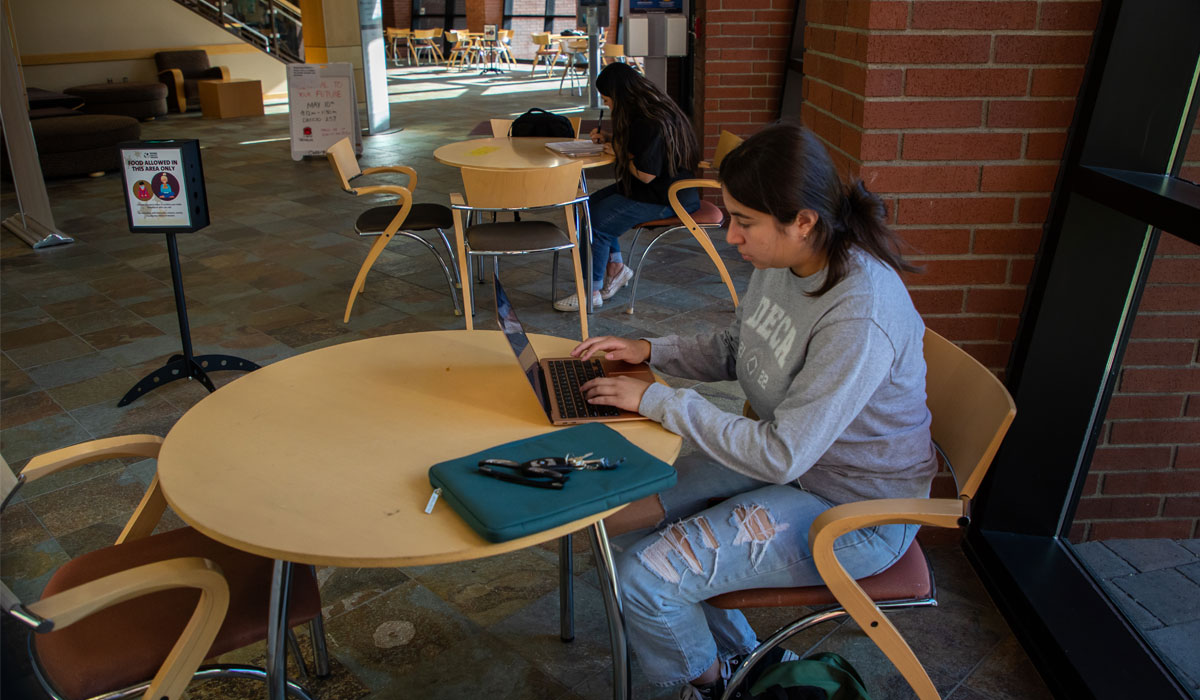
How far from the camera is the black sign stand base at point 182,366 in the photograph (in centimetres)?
328

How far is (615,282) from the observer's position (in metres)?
4.41

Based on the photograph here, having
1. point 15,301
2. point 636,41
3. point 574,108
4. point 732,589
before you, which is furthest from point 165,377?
point 574,108

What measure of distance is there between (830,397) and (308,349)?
285 centimetres

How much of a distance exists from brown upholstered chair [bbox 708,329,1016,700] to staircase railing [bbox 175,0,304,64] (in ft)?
40.9

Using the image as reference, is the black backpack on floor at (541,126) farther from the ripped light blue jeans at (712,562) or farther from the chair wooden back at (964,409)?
the ripped light blue jeans at (712,562)

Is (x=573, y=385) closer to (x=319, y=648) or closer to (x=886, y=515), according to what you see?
(x=886, y=515)

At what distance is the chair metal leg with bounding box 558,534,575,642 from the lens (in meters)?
1.94

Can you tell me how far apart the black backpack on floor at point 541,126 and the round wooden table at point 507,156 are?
10 cm

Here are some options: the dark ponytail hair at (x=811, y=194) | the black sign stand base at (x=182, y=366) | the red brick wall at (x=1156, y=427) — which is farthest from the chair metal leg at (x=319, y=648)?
the red brick wall at (x=1156, y=427)

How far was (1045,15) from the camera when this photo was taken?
1921 millimetres

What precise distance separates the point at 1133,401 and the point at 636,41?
525 cm

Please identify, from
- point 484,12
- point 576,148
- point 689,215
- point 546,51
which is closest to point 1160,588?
point 689,215

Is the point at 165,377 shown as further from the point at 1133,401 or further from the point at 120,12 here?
the point at 120,12

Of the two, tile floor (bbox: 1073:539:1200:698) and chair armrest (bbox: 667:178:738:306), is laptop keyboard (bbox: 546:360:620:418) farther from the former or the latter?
chair armrest (bbox: 667:178:738:306)
